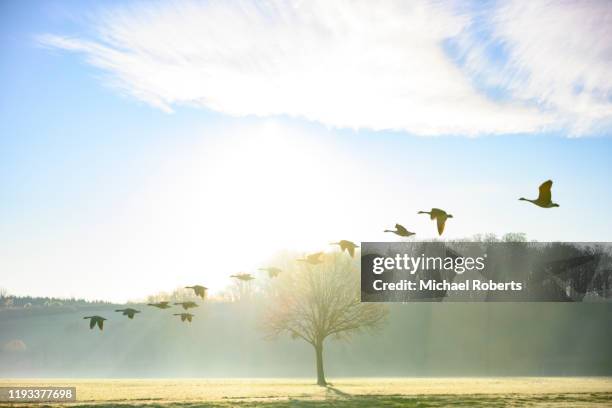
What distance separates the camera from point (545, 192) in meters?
18.0

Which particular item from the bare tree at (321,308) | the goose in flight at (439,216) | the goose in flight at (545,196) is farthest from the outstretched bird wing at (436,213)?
the bare tree at (321,308)

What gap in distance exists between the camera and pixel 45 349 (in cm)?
11969

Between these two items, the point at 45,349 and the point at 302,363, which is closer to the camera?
the point at 302,363

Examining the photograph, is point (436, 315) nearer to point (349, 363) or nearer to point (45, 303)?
point (349, 363)

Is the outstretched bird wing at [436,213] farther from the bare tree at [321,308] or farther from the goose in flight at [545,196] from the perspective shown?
the bare tree at [321,308]

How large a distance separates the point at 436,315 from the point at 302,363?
27.4 meters

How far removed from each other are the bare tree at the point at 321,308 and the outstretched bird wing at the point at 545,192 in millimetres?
43239

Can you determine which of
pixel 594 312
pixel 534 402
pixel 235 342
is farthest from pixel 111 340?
pixel 534 402

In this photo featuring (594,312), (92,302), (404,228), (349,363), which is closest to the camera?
(404,228)

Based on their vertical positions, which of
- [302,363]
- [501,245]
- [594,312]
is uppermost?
[501,245]

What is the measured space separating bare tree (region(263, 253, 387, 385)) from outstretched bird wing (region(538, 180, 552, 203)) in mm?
43239

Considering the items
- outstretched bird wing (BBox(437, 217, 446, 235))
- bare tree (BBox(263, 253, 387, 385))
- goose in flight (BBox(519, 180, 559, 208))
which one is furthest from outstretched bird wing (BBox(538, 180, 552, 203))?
bare tree (BBox(263, 253, 387, 385))

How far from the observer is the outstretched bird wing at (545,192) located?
1780cm

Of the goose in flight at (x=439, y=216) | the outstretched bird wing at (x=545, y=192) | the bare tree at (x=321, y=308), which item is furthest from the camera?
the bare tree at (x=321, y=308)
